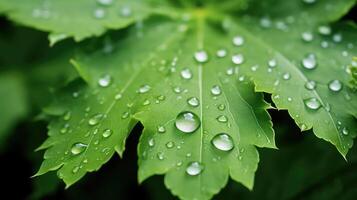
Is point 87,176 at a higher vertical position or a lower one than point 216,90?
lower

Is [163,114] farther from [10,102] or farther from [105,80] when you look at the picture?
[10,102]

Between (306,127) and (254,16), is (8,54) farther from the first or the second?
(306,127)

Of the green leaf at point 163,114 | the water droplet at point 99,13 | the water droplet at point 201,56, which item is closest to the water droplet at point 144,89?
the green leaf at point 163,114

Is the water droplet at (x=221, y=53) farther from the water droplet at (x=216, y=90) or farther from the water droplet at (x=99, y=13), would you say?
the water droplet at (x=99, y=13)

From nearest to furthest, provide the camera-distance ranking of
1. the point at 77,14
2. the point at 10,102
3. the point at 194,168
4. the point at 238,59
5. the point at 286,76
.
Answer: the point at 194,168
the point at 286,76
the point at 238,59
the point at 77,14
the point at 10,102

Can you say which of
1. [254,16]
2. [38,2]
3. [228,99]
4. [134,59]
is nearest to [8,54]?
[38,2]

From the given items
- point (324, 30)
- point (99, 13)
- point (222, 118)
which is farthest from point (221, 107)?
point (99, 13)
